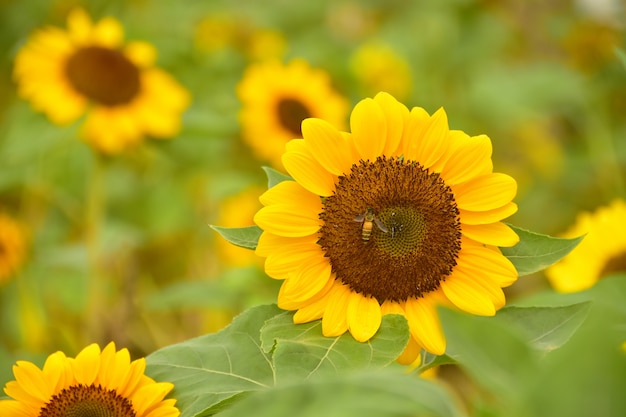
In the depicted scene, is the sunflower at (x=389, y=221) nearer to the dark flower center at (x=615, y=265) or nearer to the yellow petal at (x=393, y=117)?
the yellow petal at (x=393, y=117)

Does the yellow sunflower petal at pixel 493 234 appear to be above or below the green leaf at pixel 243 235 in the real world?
below

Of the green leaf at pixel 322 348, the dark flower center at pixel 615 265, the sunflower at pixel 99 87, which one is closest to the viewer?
the green leaf at pixel 322 348

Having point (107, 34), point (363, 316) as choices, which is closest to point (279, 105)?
point (107, 34)

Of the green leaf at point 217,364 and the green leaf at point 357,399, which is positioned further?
the green leaf at point 217,364

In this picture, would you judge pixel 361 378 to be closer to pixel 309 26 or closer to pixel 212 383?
pixel 212 383

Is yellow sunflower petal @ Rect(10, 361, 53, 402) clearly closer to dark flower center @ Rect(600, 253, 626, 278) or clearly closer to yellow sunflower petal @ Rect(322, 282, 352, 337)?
yellow sunflower petal @ Rect(322, 282, 352, 337)

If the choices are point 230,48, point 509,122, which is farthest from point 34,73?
point 509,122

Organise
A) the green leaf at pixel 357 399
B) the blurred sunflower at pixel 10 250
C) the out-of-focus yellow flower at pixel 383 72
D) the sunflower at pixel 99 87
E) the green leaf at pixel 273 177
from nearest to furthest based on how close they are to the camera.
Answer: the green leaf at pixel 357 399
the green leaf at pixel 273 177
the sunflower at pixel 99 87
the blurred sunflower at pixel 10 250
the out-of-focus yellow flower at pixel 383 72

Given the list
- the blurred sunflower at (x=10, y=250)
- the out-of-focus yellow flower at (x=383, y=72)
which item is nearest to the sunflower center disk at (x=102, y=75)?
the blurred sunflower at (x=10, y=250)
